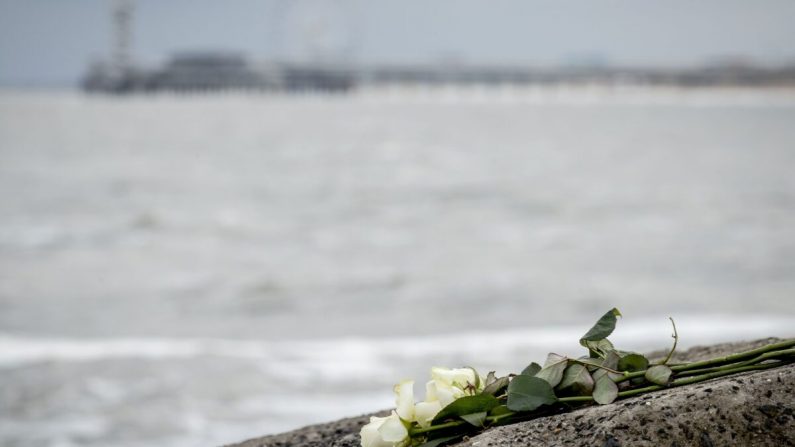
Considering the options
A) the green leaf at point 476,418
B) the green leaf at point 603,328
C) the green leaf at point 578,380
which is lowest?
the green leaf at point 476,418

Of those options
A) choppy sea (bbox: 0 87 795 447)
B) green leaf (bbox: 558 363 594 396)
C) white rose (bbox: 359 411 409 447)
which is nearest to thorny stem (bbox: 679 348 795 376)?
green leaf (bbox: 558 363 594 396)

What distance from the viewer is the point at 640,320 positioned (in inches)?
239

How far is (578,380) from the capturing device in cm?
98

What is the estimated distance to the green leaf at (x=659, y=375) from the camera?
37.5 inches

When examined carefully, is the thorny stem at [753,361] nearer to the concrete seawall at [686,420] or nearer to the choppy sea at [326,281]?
the concrete seawall at [686,420]

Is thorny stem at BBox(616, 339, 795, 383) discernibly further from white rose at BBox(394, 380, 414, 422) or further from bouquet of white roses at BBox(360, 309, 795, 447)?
white rose at BBox(394, 380, 414, 422)

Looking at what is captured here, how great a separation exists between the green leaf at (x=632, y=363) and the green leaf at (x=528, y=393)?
9 cm

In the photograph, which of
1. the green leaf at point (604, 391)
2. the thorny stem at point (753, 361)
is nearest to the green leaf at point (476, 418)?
the green leaf at point (604, 391)

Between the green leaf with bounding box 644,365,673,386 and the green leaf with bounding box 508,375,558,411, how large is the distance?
11cm

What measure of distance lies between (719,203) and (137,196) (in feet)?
33.3

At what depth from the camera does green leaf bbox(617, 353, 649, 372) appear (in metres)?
1.00

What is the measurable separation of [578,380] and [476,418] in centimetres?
12

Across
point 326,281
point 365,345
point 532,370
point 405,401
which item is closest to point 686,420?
point 532,370

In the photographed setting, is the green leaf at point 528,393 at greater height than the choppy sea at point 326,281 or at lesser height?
greater
